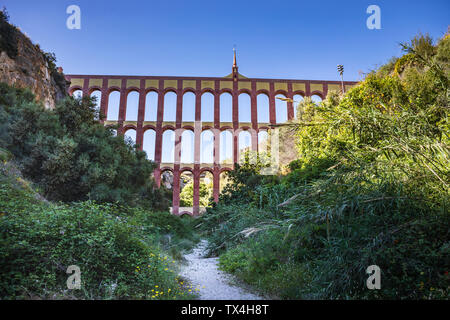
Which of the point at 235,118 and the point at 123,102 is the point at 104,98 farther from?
the point at 235,118

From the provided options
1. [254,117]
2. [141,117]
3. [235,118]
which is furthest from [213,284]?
[141,117]

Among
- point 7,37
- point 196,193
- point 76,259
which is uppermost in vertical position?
point 7,37

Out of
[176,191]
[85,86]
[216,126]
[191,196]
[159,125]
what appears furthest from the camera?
[191,196]

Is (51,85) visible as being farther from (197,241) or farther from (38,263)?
(38,263)

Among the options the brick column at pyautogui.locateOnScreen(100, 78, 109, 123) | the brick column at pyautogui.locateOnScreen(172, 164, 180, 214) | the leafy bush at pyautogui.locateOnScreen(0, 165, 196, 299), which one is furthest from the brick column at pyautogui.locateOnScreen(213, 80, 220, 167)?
the leafy bush at pyautogui.locateOnScreen(0, 165, 196, 299)

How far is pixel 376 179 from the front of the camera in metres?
3.10

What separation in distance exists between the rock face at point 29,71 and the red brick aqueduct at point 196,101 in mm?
7600

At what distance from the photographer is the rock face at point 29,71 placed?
41.5 ft

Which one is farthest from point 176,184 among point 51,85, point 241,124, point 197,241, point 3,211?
point 3,211

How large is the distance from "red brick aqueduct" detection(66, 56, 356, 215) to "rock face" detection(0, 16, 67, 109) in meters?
7.60

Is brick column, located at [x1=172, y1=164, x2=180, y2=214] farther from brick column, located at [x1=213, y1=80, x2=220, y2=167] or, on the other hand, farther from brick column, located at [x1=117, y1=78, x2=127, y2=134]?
brick column, located at [x1=117, y1=78, x2=127, y2=134]

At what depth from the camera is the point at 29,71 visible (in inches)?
551

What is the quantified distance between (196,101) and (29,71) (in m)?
13.2

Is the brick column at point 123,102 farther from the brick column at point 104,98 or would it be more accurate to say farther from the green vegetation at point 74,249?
the green vegetation at point 74,249
